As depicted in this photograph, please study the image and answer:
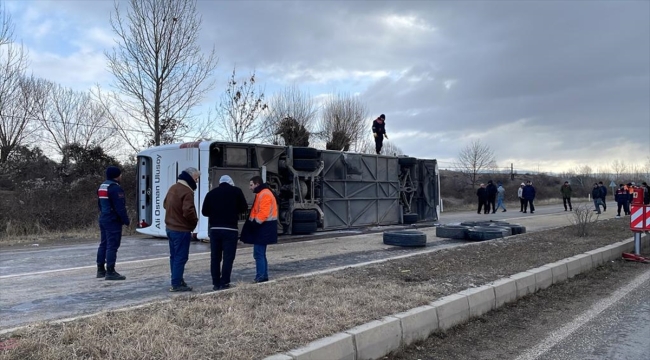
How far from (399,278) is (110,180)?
4.84 m

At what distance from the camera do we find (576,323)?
19.1 ft

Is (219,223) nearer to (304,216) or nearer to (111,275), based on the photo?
(111,275)

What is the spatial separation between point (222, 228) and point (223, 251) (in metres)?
0.34

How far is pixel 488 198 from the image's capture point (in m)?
25.1

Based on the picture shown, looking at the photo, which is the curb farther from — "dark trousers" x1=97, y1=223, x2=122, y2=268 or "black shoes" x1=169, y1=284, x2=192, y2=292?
"dark trousers" x1=97, y1=223, x2=122, y2=268

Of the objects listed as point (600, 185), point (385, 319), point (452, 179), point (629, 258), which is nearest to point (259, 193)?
point (385, 319)

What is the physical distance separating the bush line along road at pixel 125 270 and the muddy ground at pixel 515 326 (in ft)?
6.96

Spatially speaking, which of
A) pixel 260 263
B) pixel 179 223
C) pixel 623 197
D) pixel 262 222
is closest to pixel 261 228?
pixel 262 222

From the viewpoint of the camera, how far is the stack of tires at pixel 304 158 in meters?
13.4

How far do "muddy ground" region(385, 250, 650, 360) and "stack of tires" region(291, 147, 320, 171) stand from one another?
24.4 feet

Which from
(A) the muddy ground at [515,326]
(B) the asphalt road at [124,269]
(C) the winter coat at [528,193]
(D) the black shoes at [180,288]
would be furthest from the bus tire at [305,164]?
(C) the winter coat at [528,193]

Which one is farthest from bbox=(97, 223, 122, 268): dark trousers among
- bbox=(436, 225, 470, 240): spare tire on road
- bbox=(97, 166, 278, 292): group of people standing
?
bbox=(436, 225, 470, 240): spare tire on road

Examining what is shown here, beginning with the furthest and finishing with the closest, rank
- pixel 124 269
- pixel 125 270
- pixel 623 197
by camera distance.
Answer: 1. pixel 623 197
2. pixel 124 269
3. pixel 125 270

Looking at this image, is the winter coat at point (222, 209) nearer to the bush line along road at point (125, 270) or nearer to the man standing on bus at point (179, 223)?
the man standing on bus at point (179, 223)
